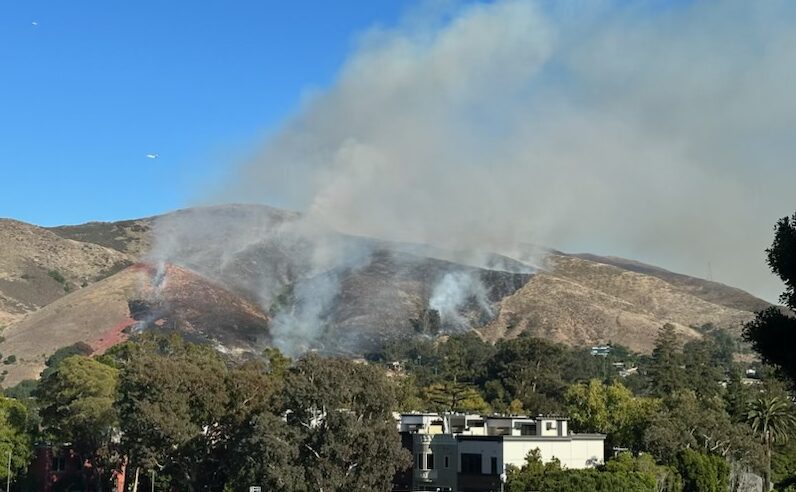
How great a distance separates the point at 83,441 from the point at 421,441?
32.3 metres

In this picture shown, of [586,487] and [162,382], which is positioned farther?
[162,382]

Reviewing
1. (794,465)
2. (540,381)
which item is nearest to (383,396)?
(794,465)

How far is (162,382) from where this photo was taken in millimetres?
84562

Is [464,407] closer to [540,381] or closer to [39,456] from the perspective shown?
[540,381]

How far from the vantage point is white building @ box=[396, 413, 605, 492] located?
3403 inches

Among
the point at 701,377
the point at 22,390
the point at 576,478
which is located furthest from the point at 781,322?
the point at 22,390

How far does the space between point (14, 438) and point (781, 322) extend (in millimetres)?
76374

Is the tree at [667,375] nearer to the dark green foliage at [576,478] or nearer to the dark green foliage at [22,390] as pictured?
the dark green foliage at [576,478]

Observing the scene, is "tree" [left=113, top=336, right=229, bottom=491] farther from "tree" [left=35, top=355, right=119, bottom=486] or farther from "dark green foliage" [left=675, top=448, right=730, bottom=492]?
"dark green foliage" [left=675, top=448, right=730, bottom=492]

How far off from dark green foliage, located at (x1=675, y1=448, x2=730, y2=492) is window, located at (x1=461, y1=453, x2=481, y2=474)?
18.2 metres

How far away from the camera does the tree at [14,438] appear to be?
9557 cm

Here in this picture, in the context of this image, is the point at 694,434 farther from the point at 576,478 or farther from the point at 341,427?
the point at 341,427

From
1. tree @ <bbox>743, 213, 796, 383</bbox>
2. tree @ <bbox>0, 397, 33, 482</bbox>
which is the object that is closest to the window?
tree @ <bbox>0, 397, 33, 482</bbox>

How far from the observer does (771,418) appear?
117 metres
